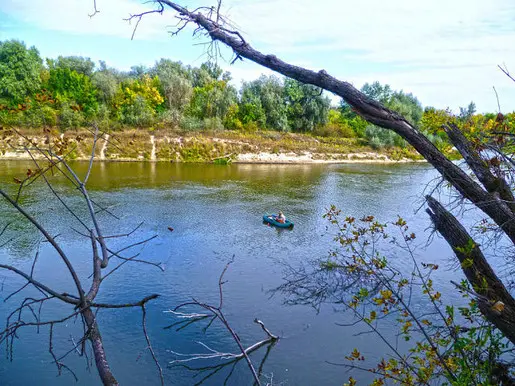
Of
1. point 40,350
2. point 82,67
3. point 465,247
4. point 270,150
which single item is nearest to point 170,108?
point 82,67

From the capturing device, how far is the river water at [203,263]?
10.0 meters

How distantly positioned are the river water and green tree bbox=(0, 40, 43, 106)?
17.0 meters

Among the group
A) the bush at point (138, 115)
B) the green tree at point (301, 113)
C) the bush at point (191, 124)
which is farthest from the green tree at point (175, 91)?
the green tree at point (301, 113)

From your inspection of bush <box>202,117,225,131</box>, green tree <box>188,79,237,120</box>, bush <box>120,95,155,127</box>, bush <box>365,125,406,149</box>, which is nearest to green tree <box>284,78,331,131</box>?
bush <box>365,125,406,149</box>

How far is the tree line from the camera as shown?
47.6 m

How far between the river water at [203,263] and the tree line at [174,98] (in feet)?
58.7

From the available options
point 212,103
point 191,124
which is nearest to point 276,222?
point 191,124

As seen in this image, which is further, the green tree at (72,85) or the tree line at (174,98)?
the green tree at (72,85)

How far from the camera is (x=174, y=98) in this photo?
2206 inches

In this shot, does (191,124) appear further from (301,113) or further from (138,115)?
(301,113)

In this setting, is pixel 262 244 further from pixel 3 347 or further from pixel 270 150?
pixel 270 150

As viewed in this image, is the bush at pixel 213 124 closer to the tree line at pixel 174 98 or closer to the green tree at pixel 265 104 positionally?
the tree line at pixel 174 98

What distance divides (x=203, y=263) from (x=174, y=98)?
44.1 metres

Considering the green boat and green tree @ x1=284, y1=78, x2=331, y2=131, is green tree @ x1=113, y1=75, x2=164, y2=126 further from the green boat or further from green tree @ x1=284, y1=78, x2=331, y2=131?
the green boat
